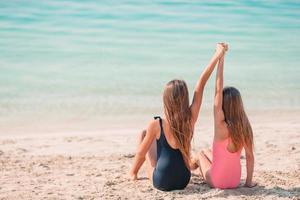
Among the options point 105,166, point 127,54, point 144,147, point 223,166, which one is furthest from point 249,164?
point 127,54

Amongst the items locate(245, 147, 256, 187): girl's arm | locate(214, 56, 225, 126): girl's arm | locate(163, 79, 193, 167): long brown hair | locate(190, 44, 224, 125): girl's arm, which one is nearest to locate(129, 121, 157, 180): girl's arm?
locate(163, 79, 193, 167): long brown hair

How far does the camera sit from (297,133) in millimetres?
8219

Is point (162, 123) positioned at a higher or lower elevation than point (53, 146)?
higher

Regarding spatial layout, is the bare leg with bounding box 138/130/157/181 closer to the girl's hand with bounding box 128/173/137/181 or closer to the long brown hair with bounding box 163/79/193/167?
the girl's hand with bounding box 128/173/137/181

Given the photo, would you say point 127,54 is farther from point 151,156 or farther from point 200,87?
point 200,87

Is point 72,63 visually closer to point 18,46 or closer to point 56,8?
point 18,46

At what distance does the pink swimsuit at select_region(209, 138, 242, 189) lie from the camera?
534cm

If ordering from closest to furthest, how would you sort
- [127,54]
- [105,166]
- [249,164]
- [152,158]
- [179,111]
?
[179,111], [249,164], [152,158], [105,166], [127,54]

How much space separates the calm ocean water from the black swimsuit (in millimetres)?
4527

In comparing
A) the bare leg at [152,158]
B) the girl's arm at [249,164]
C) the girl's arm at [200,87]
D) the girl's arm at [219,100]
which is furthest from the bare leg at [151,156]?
the girl's arm at [249,164]

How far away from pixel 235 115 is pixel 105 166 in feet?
6.11

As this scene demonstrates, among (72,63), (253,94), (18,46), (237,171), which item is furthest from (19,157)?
(18,46)

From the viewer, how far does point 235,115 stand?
521 centimetres

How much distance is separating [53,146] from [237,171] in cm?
300
